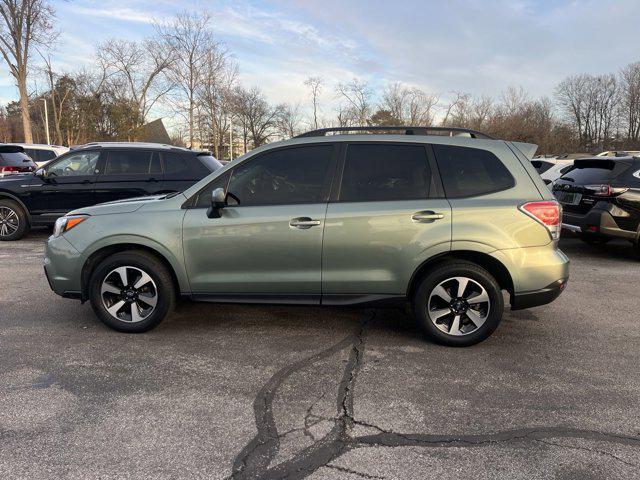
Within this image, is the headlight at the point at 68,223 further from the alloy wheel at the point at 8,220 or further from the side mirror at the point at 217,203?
the alloy wheel at the point at 8,220

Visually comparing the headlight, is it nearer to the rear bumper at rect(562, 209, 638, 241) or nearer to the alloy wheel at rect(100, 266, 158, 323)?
the alloy wheel at rect(100, 266, 158, 323)

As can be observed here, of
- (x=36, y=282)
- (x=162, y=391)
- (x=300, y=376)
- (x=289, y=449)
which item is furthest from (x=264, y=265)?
(x=36, y=282)

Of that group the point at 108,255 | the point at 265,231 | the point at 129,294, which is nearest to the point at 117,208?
the point at 108,255

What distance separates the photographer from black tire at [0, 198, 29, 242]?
29.8 feet

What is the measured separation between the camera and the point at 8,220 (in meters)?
9.16

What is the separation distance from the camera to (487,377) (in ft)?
11.7

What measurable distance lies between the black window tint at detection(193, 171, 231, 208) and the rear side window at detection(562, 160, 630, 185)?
634 cm

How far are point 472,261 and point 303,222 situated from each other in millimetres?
1502

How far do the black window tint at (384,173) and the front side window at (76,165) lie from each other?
21.1ft

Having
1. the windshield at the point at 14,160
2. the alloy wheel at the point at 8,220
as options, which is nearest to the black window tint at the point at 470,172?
the alloy wheel at the point at 8,220

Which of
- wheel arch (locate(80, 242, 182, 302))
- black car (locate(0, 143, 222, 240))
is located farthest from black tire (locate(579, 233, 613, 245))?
wheel arch (locate(80, 242, 182, 302))

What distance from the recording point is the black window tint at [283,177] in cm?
414

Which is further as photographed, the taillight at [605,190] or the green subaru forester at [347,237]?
the taillight at [605,190]

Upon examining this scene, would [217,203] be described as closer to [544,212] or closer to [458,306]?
[458,306]
